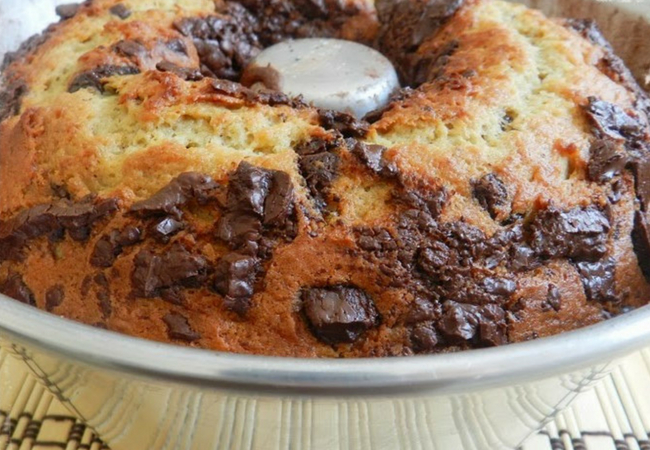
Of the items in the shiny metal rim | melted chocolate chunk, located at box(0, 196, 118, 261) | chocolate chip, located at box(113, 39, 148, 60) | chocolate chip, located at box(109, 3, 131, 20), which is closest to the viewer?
the shiny metal rim

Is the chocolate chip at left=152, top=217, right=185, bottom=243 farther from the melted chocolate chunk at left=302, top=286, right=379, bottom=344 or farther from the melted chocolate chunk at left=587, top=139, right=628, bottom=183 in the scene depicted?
the melted chocolate chunk at left=587, top=139, right=628, bottom=183

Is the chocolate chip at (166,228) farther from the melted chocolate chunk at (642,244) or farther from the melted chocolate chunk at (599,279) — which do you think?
the melted chocolate chunk at (642,244)

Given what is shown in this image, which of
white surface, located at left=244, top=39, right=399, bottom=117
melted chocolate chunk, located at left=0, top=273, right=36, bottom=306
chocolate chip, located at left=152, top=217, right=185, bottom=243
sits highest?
white surface, located at left=244, top=39, right=399, bottom=117

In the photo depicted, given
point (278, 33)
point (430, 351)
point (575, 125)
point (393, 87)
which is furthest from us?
point (278, 33)

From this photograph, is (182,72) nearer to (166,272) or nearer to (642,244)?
(166,272)

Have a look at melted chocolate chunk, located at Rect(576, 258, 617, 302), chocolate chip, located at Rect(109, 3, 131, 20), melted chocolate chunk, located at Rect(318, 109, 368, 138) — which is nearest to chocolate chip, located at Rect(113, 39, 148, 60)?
chocolate chip, located at Rect(109, 3, 131, 20)

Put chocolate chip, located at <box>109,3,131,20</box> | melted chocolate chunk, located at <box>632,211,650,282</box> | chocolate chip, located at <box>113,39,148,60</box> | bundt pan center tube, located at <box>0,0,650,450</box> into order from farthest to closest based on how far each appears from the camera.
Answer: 1. chocolate chip, located at <box>109,3,131,20</box>
2. chocolate chip, located at <box>113,39,148,60</box>
3. melted chocolate chunk, located at <box>632,211,650,282</box>
4. bundt pan center tube, located at <box>0,0,650,450</box>

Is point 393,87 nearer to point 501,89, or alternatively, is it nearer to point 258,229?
point 501,89

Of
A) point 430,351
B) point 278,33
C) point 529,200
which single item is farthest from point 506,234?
point 278,33

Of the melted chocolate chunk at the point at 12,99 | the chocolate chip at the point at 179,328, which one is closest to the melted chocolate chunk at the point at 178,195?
the chocolate chip at the point at 179,328
